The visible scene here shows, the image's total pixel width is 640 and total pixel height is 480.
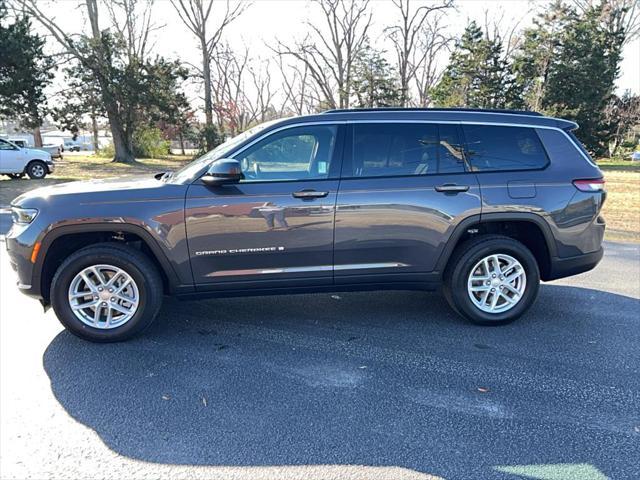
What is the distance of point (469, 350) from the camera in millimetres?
3842

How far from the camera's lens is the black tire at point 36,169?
17828 millimetres

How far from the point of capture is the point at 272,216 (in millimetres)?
3865

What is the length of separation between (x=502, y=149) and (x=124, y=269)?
3389mm

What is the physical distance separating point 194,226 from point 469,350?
2421 millimetres

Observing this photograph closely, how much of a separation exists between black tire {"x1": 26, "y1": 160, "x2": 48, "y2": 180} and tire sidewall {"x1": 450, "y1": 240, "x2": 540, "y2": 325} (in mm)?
18298

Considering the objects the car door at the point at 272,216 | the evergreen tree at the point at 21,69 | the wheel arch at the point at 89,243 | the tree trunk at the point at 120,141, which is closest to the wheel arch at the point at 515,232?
the car door at the point at 272,216

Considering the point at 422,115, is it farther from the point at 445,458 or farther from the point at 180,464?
the point at 180,464

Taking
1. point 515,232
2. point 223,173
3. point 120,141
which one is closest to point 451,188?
point 515,232

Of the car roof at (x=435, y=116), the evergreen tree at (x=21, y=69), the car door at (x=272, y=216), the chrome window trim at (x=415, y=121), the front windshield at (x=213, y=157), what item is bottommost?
the car door at (x=272, y=216)

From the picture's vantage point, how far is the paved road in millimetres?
2525

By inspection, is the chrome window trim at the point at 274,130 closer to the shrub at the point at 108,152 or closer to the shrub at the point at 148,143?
the shrub at the point at 148,143

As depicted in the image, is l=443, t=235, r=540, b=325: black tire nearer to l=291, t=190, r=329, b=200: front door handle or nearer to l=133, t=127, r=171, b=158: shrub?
l=291, t=190, r=329, b=200: front door handle

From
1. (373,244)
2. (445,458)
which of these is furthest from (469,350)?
(445,458)

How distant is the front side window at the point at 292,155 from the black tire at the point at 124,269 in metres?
1.10
